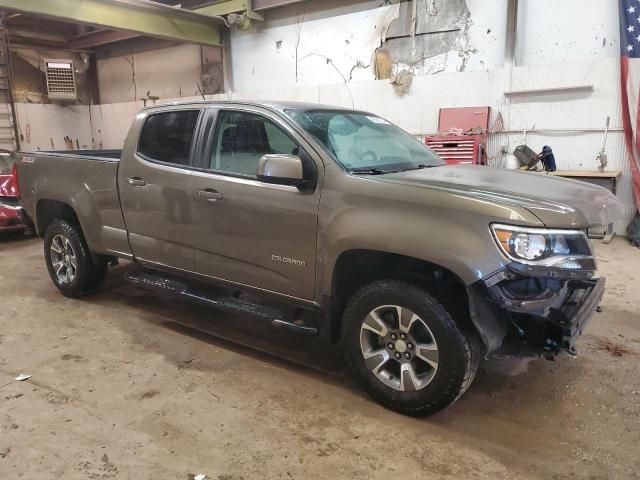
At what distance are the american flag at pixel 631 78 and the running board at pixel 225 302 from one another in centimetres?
571

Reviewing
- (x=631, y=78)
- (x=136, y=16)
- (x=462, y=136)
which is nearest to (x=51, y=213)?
(x=462, y=136)

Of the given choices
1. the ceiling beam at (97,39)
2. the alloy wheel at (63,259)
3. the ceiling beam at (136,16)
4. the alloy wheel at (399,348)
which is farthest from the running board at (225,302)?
the ceiling beam at (97,39)

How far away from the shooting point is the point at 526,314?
240 cm

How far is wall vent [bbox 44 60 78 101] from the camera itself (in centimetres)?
1269

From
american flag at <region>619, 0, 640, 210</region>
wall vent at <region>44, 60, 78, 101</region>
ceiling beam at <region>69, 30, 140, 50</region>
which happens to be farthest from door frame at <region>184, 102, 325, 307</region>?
wall vent at <region>44, 60, 78, 101</region>

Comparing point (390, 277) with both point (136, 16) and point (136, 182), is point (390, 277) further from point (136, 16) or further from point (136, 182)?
point (136, 16)

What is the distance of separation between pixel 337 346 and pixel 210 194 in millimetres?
1412

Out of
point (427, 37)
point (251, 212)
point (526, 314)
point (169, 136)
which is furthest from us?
point (427, 37)

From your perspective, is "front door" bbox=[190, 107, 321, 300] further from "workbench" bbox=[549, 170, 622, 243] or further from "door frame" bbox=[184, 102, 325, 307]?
Answer: "workbench" bbox=[549, 170, 622, 243]

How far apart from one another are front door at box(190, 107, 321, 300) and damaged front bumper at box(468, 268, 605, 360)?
99 cm

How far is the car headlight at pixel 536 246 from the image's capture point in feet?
7.16

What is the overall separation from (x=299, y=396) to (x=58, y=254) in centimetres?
300

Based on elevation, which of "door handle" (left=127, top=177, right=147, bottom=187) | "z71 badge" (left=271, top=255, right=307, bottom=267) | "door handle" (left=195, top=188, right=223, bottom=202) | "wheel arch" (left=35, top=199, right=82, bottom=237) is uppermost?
"door handle" (left=127, top=177, right=147, bottom=187)

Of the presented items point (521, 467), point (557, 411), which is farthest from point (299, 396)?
point (557, 411)
